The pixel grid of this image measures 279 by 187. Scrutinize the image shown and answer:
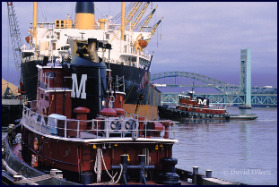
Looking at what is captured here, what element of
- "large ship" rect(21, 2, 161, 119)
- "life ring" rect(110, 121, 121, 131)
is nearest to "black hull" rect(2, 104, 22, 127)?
"large ship" rect(21, 2, 161, 119)

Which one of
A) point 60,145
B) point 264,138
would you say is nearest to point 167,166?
point 60,145

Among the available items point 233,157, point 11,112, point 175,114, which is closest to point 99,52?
point 11,112

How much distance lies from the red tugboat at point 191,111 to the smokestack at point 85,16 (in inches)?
1232

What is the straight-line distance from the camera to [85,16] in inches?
2195

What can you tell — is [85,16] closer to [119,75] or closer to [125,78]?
[119,75]

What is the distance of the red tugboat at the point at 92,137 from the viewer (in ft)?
55.8

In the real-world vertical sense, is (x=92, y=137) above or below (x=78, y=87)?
below

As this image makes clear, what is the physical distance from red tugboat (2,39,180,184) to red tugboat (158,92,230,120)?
64014 millimetres

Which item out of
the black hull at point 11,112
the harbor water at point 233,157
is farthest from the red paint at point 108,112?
the black hull at point 11,112

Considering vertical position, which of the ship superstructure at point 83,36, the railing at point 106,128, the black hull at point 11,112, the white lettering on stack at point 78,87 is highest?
the ship superstructure at point 83,36

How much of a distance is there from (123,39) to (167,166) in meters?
42.2

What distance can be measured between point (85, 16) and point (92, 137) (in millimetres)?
40312

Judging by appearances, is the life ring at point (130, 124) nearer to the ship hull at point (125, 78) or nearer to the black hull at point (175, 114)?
the ship hull at point (125, 78)

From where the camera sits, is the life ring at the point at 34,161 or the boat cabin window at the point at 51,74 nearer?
the life ring at the point at 34,161
